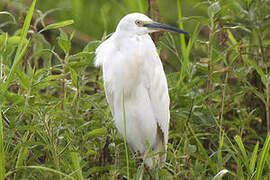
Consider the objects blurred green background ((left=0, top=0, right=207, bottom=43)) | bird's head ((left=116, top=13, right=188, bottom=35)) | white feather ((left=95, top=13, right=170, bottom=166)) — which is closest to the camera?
bird's head ((left=116, top=13, right=188, bottom=35))

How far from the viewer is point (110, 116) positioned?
8.04 feet

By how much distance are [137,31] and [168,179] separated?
62 cm

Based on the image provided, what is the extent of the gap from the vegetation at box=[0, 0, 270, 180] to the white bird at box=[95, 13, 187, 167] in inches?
3.4

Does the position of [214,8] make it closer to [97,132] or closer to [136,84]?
[136,84]

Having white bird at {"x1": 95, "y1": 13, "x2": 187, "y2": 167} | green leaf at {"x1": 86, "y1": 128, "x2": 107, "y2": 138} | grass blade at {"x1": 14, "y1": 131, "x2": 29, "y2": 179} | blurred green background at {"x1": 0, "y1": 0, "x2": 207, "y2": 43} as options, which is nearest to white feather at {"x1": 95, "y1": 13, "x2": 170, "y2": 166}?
white bird at {"x1": 95, "y1": 13, "x2": 187, "y2": 167}

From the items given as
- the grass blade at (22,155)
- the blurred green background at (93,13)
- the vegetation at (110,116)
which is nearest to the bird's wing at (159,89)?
the vegetation at (110,116)

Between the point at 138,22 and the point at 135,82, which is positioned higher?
the point at 138,22

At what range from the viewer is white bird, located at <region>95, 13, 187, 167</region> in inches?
85.9

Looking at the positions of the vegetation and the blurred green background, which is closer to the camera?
the vegetation

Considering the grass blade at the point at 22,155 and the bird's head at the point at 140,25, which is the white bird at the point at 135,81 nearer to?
the bird's head at the point at 140,25

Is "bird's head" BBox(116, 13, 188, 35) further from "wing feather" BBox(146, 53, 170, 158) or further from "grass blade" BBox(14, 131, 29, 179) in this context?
"grass blade" BBox(14, 131, 29, 179)

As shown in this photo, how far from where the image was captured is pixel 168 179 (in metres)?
2.03

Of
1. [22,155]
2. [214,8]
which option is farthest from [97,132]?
[214,8]

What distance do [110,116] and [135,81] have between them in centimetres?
26
